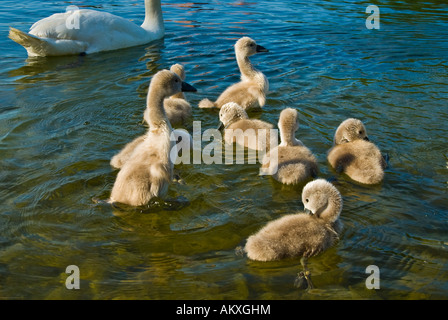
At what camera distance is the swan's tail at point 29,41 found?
10313 mm

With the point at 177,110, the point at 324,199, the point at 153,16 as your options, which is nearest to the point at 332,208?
the point at 324,199

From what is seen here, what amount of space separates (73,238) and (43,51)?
697 cm

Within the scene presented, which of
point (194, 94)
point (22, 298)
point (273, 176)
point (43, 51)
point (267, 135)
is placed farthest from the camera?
point (43, 51)

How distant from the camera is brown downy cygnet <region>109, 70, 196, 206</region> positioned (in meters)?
5.44

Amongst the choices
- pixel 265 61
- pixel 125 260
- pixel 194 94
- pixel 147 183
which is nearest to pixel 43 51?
pixel 194 94

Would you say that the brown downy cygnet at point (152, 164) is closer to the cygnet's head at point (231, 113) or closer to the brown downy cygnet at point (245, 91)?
the cygnet's head at point (231, 113)

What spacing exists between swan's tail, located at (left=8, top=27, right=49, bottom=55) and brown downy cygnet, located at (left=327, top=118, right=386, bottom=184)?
21.7 ft

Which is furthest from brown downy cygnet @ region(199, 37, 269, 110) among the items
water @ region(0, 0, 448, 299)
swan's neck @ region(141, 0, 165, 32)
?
swan's neck @ region(141, 0, 165, 32)

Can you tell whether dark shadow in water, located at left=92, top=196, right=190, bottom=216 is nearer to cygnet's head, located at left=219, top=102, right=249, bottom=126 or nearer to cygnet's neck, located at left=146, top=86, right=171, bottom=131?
cygnet's neck, located at left=146, top=86, right=171, bottom=131

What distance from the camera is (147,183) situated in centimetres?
543

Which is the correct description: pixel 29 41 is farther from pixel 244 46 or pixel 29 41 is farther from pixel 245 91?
pixel 245 91

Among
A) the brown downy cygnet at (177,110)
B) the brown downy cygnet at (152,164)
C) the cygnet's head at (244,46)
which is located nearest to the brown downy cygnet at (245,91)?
the cygnet's head at (244,46)

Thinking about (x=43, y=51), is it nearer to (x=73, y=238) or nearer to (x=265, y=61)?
(x=265, y=61)

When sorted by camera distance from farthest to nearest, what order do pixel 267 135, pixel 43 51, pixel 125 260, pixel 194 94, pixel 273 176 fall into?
pixel 43 51 → pixel 194 94 → pixel 267 135 → pixel 273 176 → pixel 125 260
